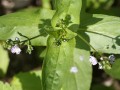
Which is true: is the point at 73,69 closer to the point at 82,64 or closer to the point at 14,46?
the point at 82,64

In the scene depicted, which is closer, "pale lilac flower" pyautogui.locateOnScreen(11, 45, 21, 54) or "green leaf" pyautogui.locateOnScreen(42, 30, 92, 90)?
"green leaf" pyautogui.locateOnScreen(42, 30, 92, 90)

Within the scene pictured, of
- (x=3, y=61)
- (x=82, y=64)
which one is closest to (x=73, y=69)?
(x=82, y=64)

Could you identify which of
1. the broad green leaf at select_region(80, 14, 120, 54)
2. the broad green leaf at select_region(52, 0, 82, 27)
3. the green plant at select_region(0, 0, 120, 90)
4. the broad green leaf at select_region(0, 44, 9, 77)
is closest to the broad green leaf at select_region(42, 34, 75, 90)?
the green plant at select_region(0, 0, 120, 90)

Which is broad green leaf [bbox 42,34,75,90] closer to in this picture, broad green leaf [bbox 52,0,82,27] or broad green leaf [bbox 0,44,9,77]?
broad green leaf [bbox 52,0,82,27]

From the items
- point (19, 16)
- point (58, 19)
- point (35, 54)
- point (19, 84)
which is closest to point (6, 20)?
point (19, 16)

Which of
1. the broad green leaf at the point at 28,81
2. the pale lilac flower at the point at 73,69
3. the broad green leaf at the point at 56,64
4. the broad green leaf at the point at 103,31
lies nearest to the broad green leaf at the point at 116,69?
the broad green leaf at the point at 103,31

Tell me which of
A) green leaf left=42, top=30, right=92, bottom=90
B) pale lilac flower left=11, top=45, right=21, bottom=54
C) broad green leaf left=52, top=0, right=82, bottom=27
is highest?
broad green leaf left=52, top=0, right=82, bottom=27
